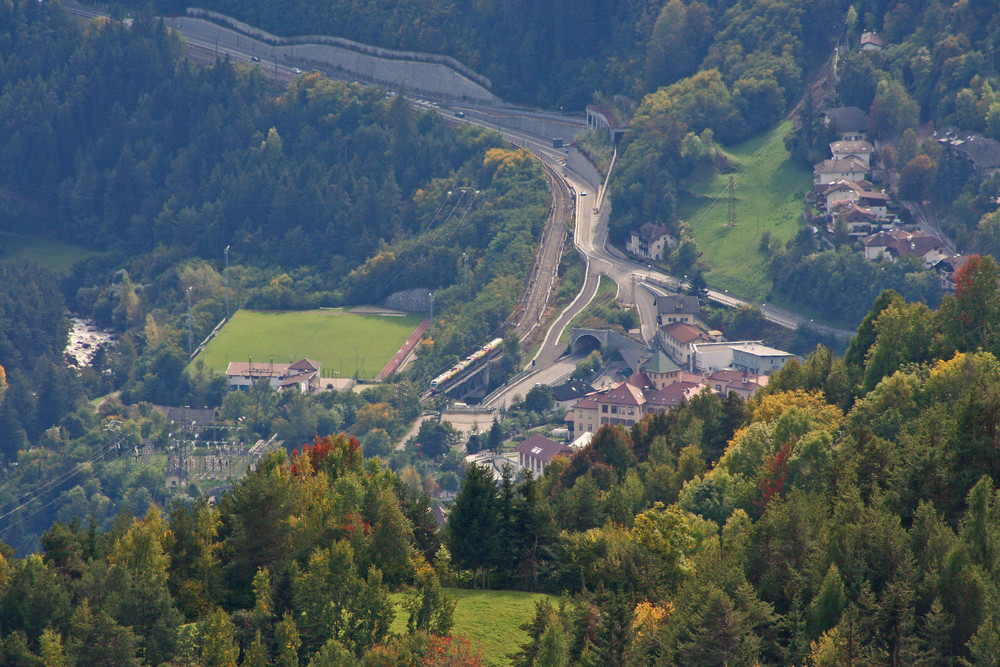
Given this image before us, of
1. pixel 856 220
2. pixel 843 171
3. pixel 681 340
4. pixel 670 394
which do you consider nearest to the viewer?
pixel 670 394

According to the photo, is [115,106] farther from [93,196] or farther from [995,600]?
[995,600]

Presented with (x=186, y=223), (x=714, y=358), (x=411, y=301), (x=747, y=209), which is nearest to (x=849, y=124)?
(x=747, y=209)

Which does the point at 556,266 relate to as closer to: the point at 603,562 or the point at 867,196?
the point at 867,196

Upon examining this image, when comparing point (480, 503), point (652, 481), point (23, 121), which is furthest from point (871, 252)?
point (23, 121)

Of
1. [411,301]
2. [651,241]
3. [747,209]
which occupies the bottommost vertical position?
[411,301]

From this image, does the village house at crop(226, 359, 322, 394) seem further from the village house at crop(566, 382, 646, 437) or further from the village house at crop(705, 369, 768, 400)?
the village house at crop(705, 369, 768, 400)

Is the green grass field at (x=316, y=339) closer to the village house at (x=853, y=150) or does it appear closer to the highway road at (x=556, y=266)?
the highway road at (x=556, y=266)

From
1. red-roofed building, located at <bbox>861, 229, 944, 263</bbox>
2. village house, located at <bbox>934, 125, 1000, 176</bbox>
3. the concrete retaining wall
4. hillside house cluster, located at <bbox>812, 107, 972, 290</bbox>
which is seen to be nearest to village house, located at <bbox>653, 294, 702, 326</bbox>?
hillside house cluster, located at <bbox>812, 107, 972, 290</bbox>
